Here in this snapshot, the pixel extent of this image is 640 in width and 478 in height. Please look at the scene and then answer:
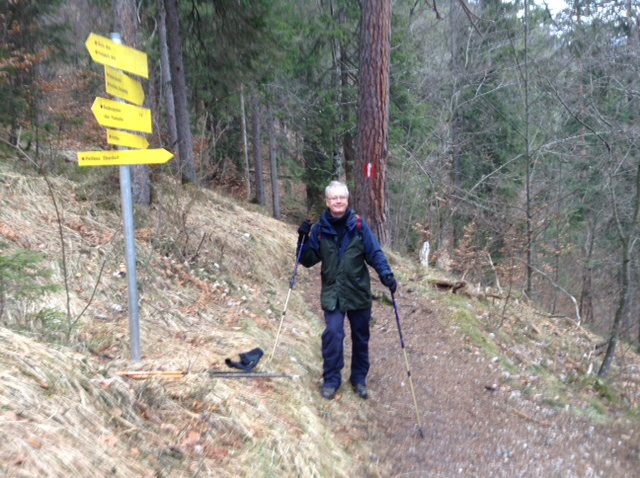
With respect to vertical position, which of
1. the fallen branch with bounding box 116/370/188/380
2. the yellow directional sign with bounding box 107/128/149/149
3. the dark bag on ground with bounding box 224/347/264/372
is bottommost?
the dark bag on ground with bounding box 224/347/264/372

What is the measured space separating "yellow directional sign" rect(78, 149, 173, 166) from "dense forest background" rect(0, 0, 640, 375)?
4016mm

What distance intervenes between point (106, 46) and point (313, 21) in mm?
12062

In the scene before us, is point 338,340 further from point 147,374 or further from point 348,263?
point 147,374

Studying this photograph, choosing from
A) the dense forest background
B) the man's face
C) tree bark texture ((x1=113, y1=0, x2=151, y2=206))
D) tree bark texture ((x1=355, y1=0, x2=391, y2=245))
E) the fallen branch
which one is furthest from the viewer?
tree bark texture ((x1=355, y1=0, x2=391, y2=245))

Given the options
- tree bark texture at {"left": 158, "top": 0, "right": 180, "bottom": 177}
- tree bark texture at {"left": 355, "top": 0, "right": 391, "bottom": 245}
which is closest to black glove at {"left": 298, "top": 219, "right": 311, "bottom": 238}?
tree bark texture at {"left": 355, "top": 0, "right": 391, "bottom": 245}

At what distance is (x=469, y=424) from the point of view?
197 inches

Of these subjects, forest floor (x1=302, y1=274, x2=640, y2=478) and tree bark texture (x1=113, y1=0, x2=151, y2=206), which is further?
tree bark texture (x1=113, y1=0, x2=151, y2=206)

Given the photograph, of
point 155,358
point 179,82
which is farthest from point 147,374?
point 179,82

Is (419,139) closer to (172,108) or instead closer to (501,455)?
(172,108)

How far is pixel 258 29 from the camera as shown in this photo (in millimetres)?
10852

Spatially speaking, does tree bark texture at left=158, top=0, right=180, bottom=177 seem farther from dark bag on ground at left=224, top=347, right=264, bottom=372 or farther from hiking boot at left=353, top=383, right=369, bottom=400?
hiking boot at left=353, top=383, right=369, bottom=400

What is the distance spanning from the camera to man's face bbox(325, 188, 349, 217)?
4516 mm

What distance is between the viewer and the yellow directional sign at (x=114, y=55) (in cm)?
296

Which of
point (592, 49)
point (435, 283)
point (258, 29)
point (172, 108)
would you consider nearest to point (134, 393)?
point (435, 283)
